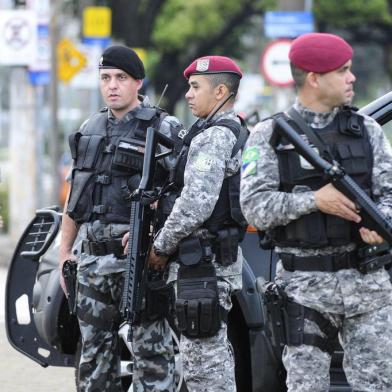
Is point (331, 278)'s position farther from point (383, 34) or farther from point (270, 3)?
point (383, 34)

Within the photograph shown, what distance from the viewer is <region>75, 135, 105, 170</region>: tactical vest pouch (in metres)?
5.73

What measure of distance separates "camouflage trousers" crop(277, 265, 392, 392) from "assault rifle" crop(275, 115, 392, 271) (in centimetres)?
22

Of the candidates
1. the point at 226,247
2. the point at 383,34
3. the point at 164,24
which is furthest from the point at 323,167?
the point at 383,34

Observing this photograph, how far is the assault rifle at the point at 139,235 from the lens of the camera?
5477mm

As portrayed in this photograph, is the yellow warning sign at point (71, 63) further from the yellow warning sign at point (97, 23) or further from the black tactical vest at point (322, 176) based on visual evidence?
the black tactical vest at point (322, 176)

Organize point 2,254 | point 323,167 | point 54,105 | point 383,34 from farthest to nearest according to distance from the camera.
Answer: point 383,34 → point 54,105 → point 2,254 → point 323,167

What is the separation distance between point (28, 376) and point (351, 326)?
355 centimetres

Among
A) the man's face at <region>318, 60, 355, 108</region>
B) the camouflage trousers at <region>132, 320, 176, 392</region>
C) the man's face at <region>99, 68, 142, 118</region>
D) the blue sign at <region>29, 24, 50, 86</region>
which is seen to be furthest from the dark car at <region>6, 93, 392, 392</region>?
the blue sign at <region>29, 24, 50, 86</region>

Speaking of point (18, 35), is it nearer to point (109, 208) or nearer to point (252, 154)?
point (109, 208)

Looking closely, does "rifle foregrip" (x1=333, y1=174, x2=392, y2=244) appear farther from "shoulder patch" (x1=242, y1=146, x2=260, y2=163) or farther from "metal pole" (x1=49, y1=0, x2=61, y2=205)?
"metal pole" (x1=49, y1=0, x2=61, y2=205)

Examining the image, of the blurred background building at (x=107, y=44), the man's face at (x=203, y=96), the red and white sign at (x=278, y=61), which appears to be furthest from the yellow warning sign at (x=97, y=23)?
the man's face at (x=203, y=96)

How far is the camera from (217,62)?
5465mm

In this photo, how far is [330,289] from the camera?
4578 millimetres

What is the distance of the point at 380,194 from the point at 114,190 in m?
1.52
